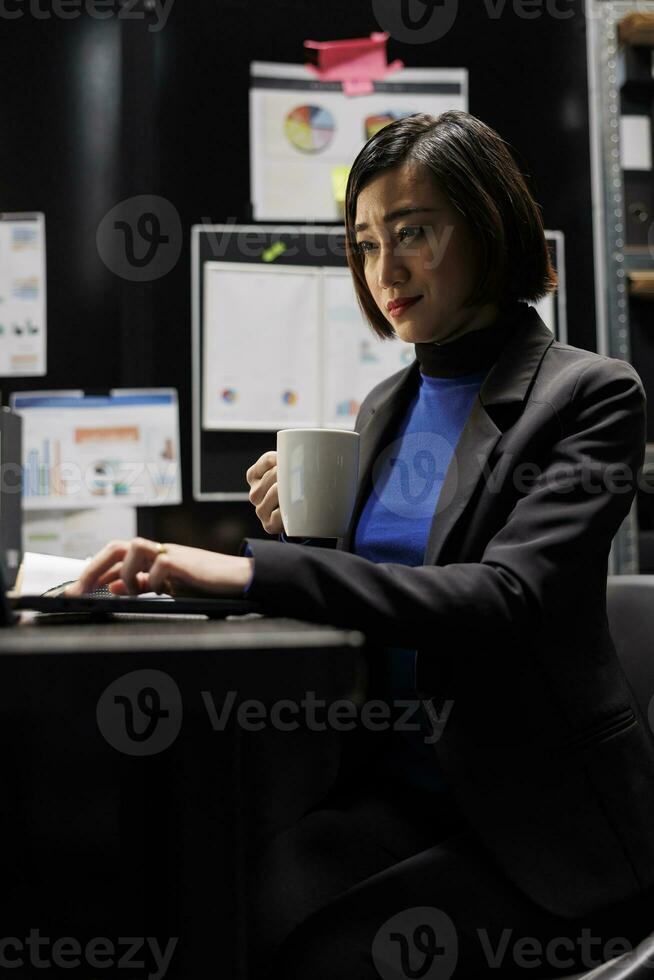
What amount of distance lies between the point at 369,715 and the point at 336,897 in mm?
185

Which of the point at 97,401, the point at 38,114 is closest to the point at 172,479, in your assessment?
the point at 97,401

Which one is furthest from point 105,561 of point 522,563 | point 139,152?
point 139,152

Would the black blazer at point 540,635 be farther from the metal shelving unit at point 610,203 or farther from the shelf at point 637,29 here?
the shelf at point 637,29

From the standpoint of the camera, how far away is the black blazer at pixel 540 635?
666mm

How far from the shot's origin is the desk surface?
1.45 ft

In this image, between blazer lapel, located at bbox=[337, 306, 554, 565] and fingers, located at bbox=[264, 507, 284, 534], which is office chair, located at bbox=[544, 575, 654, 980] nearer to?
blazer lapel, located at bbox=[337, 306, 554, 565]

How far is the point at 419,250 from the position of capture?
96cm

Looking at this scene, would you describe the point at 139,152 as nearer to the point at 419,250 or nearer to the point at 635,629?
the point at 419,250

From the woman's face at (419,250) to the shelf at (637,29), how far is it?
1267 mm

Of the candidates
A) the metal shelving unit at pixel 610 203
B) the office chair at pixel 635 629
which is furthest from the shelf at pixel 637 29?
the office chair at pixel 635 629

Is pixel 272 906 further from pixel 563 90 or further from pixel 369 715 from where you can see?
pixel 563 90

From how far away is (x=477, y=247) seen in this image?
3.19ft
